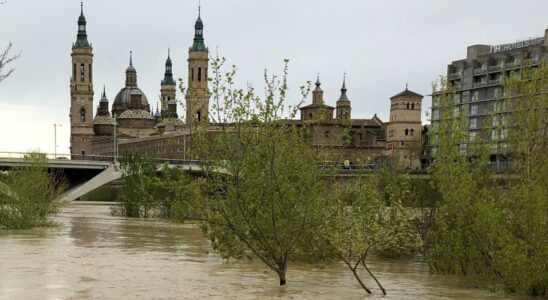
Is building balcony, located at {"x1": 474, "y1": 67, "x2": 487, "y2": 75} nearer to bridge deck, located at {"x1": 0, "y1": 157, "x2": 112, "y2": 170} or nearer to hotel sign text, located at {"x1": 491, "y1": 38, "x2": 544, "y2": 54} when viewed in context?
hotel sign text, located at {"x1": 491, "y1": 38, "x2": 544, "y2": 54}

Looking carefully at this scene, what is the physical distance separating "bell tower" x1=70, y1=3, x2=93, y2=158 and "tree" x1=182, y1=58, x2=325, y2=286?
534 ft

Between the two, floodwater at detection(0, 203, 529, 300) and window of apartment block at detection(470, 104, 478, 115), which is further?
window of apartment block at detection(470, 104, 478, 115)

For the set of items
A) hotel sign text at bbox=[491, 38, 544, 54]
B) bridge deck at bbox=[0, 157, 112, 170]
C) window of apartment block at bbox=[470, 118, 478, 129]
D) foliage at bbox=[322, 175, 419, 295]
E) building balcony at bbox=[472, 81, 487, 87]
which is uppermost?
hotel sign text at bbox=[491, 38, 544, 54]

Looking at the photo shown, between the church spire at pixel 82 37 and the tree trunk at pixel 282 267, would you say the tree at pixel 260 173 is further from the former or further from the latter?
the church spire at pixel 82 37

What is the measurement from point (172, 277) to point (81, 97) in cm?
16084

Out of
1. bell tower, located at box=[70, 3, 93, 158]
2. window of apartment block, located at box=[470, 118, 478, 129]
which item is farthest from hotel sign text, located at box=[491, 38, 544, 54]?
bell tower, located at box=[70, 3, 93, 158]

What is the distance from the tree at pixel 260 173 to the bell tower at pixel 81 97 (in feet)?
534

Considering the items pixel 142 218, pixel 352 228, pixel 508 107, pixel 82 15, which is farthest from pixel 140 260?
pixel 82 15

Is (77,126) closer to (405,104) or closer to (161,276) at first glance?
(405,104)

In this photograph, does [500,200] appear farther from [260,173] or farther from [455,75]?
[455,75]

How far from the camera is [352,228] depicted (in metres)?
16.2

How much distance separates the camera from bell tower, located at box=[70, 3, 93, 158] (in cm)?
17538

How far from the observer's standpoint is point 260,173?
1638cm

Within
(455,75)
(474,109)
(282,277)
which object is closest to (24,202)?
(282,277)
